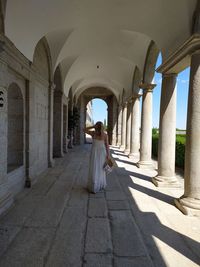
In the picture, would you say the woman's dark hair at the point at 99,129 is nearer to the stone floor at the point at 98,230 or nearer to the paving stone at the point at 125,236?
the stone floor at the point at 98,230

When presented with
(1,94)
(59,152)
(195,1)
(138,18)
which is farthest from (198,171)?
(59,152)

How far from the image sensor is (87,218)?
3.52 meters

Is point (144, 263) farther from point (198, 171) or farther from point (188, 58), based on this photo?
point (188, 58)

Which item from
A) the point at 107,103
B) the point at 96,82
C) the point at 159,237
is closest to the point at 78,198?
the point at 159,237

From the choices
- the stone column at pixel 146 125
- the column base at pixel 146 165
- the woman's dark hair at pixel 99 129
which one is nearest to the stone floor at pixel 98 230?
the woman's dark hair at pixel 99 129

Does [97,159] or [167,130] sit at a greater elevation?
[167,130]

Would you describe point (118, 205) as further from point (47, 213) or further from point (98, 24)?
point (98, 24)

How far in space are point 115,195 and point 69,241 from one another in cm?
207

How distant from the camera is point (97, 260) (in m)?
2.43

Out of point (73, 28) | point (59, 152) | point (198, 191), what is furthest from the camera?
point (59, 152)

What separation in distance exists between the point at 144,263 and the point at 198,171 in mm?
2017

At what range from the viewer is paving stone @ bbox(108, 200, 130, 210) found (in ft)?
13.1

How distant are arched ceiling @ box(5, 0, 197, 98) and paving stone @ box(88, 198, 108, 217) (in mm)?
3467

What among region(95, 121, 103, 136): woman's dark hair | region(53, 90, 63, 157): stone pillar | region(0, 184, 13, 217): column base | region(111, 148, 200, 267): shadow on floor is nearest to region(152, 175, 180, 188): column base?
region(111, 148, 200, 267): shadow on floor
